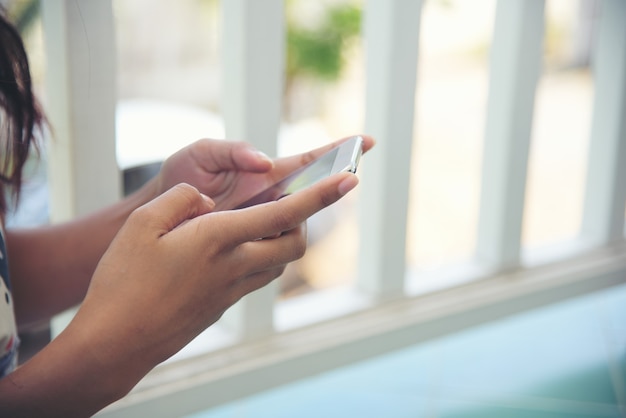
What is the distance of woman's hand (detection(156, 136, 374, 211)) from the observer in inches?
33.1

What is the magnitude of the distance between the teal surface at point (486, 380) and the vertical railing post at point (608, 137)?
176 mm

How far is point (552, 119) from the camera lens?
493cm

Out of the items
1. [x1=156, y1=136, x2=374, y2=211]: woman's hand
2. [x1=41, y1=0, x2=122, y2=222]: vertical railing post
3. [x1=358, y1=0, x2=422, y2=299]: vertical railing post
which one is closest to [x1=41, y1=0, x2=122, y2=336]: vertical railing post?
[x1=41, y1=0, x2=122, y2=222]: vertical railing post

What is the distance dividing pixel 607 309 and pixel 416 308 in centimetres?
53

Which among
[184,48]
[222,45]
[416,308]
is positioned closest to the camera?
[222,45]

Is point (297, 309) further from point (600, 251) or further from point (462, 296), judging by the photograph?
point (600, 251)

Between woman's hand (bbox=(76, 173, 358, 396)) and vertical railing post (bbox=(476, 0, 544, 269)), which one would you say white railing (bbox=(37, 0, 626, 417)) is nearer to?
vertical railing post (bbox=(476, 0, 544, 269))

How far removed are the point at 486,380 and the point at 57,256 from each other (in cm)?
78

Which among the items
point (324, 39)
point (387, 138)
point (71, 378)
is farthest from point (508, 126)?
point (324, 39)

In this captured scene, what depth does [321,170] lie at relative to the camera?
68 centimetres

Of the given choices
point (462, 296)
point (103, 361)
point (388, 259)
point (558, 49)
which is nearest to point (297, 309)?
point (388, 259)

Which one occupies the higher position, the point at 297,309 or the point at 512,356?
the point at 297,309

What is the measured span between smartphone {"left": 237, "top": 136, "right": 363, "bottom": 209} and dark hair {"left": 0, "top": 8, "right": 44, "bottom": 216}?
259 mm

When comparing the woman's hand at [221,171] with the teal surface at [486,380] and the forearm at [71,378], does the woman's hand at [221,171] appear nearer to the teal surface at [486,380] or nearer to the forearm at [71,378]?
the forearm at [71,378]
